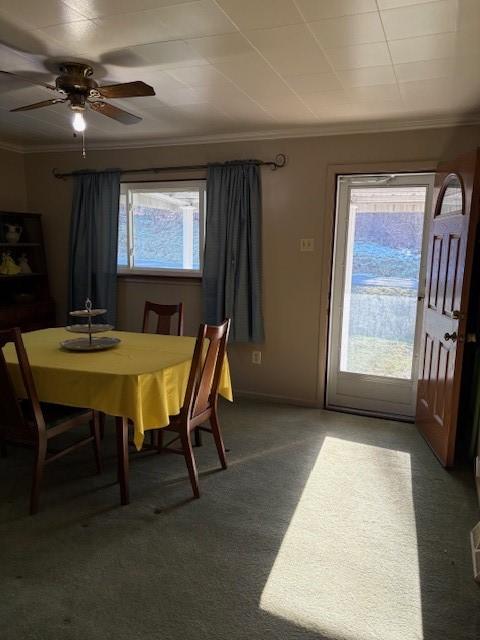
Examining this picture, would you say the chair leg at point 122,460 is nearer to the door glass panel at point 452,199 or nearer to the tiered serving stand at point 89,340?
the tiered serving stand at point 89,340

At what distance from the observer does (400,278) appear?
143 inches

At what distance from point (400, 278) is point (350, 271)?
0.41 meters

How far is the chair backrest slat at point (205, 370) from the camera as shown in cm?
232

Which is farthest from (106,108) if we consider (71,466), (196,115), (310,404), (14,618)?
(310,404)

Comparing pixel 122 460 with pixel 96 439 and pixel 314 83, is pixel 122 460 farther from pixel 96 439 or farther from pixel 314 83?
pixel 314 83

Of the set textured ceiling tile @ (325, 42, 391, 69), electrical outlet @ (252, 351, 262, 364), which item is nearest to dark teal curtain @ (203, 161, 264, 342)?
electrical outlet @ (252, 351, 262, 364)

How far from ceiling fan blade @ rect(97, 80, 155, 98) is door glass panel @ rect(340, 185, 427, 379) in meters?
2.02

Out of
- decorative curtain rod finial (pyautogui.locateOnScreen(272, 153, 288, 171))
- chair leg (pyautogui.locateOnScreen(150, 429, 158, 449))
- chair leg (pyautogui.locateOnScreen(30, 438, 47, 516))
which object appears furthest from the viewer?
decorative curtain rod finial (pyautogui.locateOnScreen(272, 153, 288, 171))

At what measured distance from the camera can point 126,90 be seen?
2264mm

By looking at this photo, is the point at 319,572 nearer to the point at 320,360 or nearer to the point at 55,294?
the point at 320,360

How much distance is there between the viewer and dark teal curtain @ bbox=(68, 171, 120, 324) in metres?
4.35

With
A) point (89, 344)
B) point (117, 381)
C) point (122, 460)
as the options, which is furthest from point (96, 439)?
point (117, 381)

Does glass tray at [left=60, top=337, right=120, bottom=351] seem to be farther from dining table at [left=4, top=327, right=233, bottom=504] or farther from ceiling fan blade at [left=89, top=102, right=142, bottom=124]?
ceiling fan blade at [left=89, top=102, right=142, bottom=124]

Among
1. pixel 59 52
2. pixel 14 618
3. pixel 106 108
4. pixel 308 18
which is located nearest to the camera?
pixel 14 618
